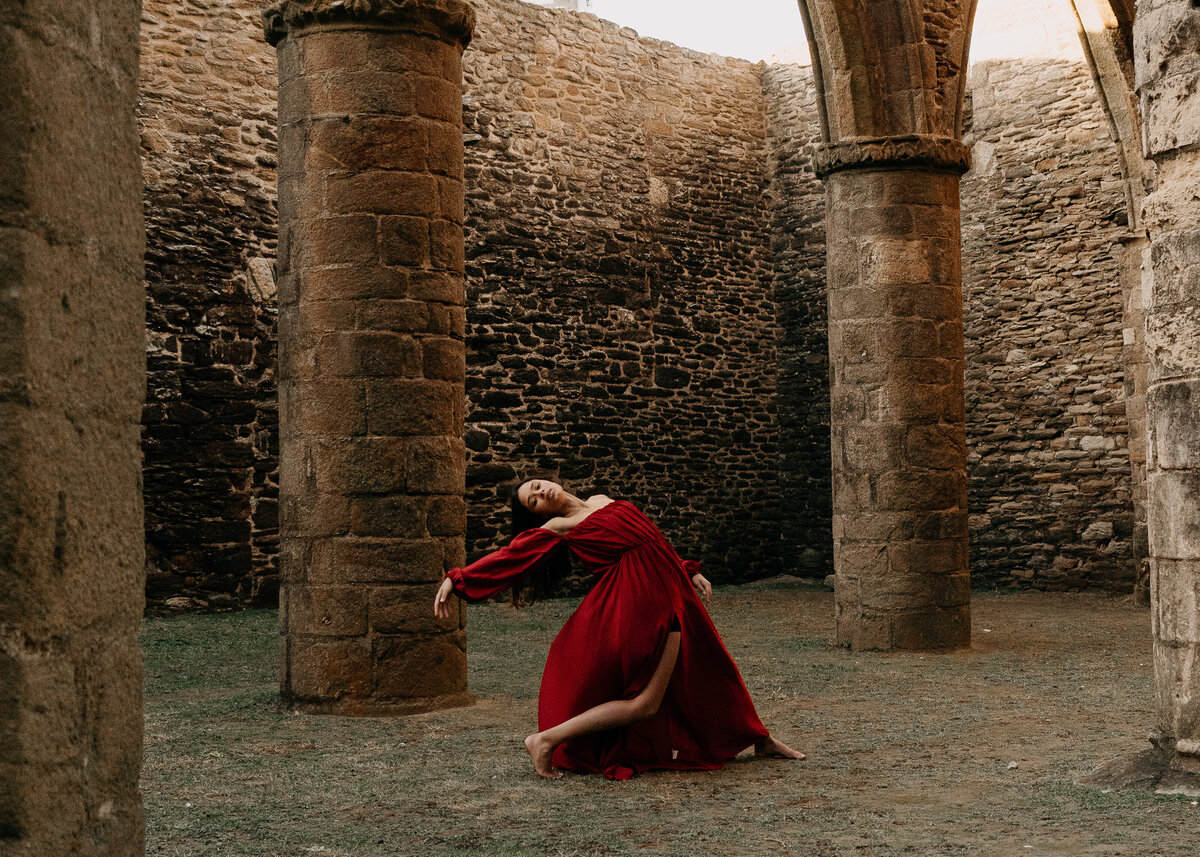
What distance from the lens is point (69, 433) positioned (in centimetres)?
187

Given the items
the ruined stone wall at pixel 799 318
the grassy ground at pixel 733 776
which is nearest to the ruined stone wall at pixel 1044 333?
the ruined stone wall at pixel 799 318

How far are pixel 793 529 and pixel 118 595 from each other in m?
14.4

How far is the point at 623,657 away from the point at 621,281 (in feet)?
33.7

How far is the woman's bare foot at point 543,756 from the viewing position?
4.79 meters

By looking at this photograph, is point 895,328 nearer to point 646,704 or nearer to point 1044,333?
point 646,704

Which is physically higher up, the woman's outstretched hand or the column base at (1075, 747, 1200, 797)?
the woman's outstretched hand

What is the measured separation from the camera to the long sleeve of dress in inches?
193

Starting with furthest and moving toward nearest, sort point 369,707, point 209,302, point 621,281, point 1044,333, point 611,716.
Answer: point 621,281
point 1044,333
point 209,302
point 369,707
point 611,716

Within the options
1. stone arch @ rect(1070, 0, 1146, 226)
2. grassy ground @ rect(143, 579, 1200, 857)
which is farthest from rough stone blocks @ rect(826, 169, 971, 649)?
stone arch @ rect(1070, 0, 1146, 226)

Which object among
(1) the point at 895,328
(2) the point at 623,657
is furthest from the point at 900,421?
(2) the point at 623,657

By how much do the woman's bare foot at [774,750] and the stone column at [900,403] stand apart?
3.56 metres

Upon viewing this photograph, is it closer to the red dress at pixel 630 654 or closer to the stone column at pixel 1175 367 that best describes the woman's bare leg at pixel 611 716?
the red dress at pixel 630 654

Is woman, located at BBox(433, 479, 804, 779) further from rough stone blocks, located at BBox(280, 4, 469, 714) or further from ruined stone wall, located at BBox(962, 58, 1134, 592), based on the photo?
ruined stone wall, located at BBox(962, 58, 1134, 592)

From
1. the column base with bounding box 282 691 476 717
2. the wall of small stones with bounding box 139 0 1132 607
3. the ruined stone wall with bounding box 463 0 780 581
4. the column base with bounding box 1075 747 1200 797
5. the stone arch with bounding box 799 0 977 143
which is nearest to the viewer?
the column base with bounding box 1075 747 1200 797
